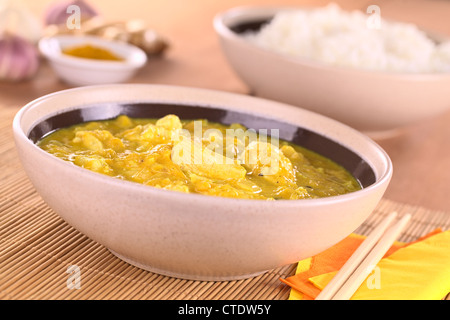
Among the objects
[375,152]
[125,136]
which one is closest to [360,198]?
[375,152]

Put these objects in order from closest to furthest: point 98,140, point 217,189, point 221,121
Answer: point 217,189 < point 98,140 < point 221,121

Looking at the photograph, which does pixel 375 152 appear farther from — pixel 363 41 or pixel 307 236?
pixel 363 41

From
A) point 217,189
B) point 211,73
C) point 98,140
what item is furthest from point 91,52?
point 217,189

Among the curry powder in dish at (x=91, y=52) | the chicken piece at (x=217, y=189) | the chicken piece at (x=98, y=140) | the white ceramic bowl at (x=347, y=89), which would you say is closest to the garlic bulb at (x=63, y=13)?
the curry powder in dish at (x=91, y=52)

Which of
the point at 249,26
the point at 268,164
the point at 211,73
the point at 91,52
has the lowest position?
the point at 211,73

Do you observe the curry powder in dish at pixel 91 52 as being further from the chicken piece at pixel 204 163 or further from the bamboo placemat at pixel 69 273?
the chicken piece at pixel 204 163

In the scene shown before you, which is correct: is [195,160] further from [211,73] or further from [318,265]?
[211,73]

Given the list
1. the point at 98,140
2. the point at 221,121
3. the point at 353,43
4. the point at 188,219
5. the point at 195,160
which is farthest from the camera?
the point at 353,43
